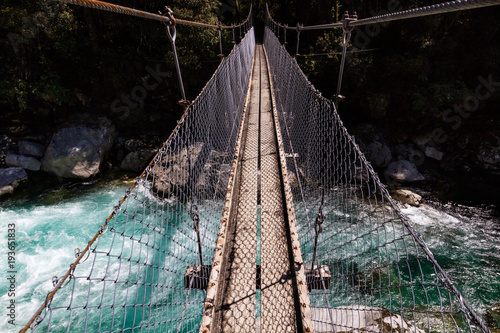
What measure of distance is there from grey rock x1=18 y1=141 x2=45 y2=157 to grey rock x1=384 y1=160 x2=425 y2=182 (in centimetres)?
842

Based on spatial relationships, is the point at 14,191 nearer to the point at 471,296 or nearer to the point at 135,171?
the point at 135,171

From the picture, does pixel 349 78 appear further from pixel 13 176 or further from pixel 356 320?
pixel 13 176

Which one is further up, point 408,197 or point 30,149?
point 30,149

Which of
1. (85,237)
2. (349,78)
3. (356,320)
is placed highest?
(349,78)

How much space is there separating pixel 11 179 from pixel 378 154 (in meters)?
8.56

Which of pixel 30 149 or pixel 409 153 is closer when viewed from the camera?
pixel 30 149

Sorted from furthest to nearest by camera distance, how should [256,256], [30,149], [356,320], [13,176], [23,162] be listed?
[30,149], [23,162], [13,176], [356,320], [256,256]

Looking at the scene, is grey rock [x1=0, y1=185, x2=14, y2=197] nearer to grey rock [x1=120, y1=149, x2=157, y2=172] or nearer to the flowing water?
the flowing water

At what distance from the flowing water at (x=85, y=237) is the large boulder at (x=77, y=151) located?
389mm

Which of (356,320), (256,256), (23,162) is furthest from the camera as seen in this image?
(23,162)

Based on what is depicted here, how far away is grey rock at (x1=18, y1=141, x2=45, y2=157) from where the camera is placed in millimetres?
5982

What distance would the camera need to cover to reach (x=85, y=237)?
437cm

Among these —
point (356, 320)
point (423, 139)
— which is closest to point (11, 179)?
point (356, 320)

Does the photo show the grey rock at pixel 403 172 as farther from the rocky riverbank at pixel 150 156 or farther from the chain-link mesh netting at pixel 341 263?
the chain-link mesh netting at pixel 341 263
